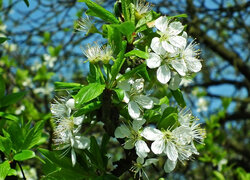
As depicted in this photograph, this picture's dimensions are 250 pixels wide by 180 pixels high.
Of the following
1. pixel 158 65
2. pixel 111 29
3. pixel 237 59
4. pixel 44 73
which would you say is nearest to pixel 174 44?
pixel 158 65

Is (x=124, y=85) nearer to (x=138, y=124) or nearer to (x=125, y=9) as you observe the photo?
(x=138, y=124)

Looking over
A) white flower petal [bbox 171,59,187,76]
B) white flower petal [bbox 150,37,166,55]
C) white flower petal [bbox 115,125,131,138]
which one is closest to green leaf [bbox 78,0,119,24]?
white flower petal [bbox 150,37,166,55]

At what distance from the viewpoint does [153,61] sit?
3.58 ft

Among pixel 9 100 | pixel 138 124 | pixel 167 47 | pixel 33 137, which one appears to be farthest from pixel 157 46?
pixel 9 100

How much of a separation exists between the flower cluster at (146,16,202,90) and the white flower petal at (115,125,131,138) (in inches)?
7.8

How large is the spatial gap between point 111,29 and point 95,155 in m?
0.43

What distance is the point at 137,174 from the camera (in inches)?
47.3

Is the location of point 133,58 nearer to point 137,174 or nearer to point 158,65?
point 158,65

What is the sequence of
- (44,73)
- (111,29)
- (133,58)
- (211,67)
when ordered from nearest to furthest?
(111,29) < (133,58) < (44,73) < (211,67)

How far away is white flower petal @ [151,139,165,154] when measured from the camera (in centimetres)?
109

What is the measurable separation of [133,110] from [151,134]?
0.35 ft

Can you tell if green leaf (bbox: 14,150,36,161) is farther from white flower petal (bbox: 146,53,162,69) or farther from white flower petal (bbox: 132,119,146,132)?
white flower petal (bbox: 146,53,162,69)

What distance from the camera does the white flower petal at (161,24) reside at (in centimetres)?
113

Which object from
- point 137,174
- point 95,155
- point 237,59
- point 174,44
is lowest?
point 237,59
